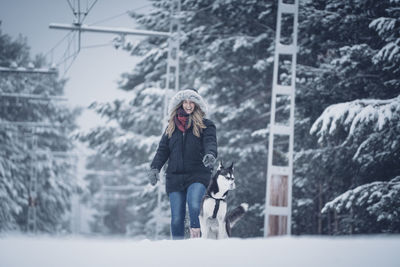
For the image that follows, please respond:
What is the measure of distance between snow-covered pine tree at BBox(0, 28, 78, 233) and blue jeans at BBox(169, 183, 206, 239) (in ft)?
63.7

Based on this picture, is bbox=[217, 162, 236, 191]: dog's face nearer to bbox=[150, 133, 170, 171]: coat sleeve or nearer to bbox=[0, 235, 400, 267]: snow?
bbox=[150, 133, 170, 171]: coat sleeve

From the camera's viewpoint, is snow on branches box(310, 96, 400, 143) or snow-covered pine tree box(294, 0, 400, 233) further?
snow-covered pine tree box(294, 0, 400, 233)

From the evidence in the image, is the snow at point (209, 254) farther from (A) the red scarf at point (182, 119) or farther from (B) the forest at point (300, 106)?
(B) the forest at point (300, 106)

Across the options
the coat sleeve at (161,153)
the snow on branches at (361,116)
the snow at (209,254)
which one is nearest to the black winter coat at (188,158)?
the coat sleeve at (161,153)

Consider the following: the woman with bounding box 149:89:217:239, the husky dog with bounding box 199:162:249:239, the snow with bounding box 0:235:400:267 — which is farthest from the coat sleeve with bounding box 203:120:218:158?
the snow with bounding box 0:235:400:267

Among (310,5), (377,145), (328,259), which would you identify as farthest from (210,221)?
(310,5)

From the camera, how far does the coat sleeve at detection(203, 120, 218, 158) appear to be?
5.93 metres

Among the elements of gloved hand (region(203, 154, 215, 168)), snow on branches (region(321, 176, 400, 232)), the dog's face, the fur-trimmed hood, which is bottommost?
snow on branches (region(321, 176, 400, 232))

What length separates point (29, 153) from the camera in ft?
95.2

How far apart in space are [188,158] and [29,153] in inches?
982

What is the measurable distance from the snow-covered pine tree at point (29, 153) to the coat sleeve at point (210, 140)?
19.7 meters

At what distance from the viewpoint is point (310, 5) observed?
1318cm

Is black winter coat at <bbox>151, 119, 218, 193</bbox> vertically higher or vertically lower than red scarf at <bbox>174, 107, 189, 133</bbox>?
lower

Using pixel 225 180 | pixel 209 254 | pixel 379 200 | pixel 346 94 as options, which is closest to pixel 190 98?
pixel 225 180
